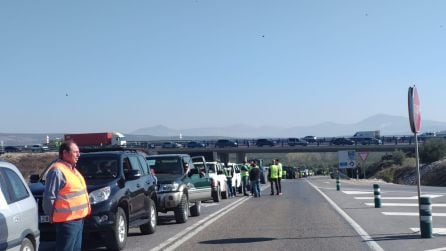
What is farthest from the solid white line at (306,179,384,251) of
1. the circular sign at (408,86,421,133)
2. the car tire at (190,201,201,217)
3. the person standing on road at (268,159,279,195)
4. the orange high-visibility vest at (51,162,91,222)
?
the person standing on road at (268,159,279,195)

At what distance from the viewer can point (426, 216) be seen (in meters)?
12.5

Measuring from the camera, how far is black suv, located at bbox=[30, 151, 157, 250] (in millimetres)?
11211

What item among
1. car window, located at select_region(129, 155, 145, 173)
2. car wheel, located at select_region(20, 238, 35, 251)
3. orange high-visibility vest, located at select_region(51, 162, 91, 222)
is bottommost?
car wheel, located at select_region(20, 238, 35, 251)

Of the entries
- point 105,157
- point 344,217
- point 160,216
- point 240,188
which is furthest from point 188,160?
point 240,188

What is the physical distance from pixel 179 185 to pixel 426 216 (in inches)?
268

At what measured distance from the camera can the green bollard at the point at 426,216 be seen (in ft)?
40.4

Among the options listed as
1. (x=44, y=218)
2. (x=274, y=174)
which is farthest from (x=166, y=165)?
(x=274, y=174)

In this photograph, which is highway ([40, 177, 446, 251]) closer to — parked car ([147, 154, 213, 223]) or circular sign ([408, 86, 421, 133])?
parked car ([147, 154, 213, 223])

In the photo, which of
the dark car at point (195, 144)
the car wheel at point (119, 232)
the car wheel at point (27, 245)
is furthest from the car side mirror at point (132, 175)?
the dark car at point (195, 144)

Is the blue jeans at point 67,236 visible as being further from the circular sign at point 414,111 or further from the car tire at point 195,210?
the car tire at point 195,210

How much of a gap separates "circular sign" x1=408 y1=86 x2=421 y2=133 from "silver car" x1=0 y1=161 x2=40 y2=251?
7.87m

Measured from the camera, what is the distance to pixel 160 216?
64.2 ft

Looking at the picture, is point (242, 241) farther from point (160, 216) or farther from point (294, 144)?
point (294, 144)

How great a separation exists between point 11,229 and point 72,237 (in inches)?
30.4
